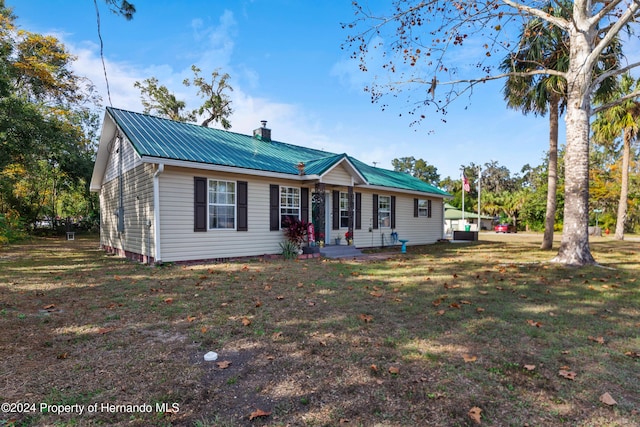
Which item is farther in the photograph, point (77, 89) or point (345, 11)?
point (77, 89)

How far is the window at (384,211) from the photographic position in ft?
52.3

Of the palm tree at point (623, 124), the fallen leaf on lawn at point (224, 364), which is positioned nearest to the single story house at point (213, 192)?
the fallen leaf on lawn at point (224, 364)

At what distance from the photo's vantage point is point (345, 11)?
7.74 meters

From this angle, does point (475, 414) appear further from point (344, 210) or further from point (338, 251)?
point (344, 210)

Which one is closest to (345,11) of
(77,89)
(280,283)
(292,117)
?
(280,283)

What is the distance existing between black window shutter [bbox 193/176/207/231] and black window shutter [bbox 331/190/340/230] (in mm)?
5470

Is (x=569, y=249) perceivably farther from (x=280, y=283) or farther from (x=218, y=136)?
(x=218, y=136)

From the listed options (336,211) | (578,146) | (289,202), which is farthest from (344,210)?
(578,146)

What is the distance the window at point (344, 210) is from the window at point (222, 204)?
500 cm

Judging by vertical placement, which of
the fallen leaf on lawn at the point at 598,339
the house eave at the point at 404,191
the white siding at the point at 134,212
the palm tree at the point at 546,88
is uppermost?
the palm tree at the point at 546,88

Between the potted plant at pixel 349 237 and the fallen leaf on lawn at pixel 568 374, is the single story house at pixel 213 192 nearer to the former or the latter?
the potted plant at pixel 349 237

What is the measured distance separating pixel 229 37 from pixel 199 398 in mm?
13111

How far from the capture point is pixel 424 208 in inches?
733

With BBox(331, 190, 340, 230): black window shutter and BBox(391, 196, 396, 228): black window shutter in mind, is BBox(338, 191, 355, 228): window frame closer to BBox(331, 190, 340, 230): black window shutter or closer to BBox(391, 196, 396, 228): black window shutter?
BBox(331, 190, 340, 230): black window shutter
